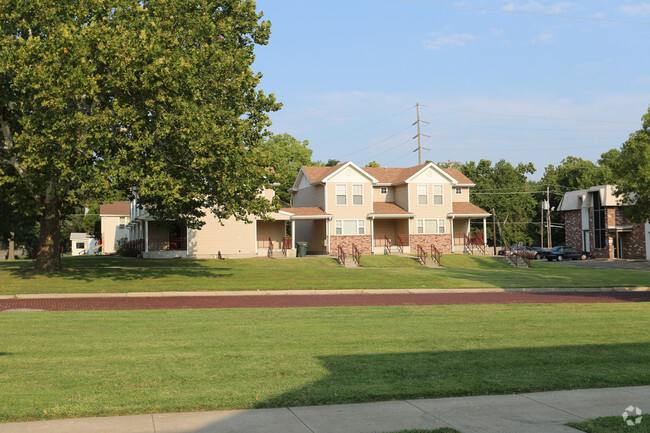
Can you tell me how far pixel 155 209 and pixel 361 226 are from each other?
23.6m

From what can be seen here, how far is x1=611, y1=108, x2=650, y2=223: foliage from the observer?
1319 inches

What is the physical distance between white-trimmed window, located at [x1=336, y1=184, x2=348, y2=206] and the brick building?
3051 cm

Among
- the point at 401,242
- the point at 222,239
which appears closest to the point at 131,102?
the point at 222,239

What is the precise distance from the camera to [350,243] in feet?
166

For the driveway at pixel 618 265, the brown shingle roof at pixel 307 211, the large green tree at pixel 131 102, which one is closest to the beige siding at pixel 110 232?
the brown shingle roof at pixel 307 211

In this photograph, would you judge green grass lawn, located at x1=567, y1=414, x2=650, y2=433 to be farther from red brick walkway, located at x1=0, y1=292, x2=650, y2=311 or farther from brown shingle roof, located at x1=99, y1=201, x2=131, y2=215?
brown shingle roof, located at x1=99, y1=201, x2=131, y2=215

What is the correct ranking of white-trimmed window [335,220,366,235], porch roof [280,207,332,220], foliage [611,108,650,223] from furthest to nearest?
white-trimmed window [335,220,366,235], porch roof [280,207,332,220], foliage [611,108,650,223]

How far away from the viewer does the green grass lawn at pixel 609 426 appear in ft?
20.3

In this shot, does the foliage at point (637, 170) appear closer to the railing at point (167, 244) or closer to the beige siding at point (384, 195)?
the beige siding at point (384, 195)

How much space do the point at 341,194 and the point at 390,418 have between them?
44.5 metres

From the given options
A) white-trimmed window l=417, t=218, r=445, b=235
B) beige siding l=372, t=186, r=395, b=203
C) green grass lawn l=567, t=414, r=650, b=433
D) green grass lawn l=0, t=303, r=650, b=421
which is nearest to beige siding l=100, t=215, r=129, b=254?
beige siding l=372, t=186, r=395, b=203

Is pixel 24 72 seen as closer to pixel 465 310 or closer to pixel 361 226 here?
pixel 465 310

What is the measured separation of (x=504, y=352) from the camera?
1047cm

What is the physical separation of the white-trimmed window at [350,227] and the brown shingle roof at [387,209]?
1.51 meters
